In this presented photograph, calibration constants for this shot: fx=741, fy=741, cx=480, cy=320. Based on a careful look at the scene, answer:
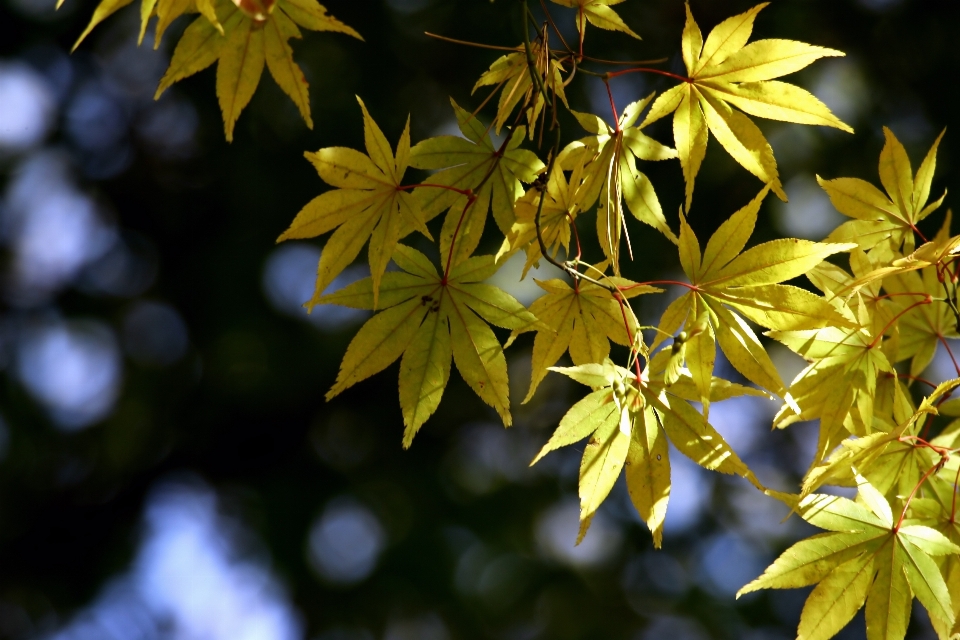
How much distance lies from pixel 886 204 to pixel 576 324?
42 cm

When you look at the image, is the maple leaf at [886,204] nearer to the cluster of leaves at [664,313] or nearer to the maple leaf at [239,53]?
the cluster of leaves at [664,313]

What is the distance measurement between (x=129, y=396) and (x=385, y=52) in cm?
146

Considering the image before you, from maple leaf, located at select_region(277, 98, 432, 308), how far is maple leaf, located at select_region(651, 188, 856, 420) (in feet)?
0.77

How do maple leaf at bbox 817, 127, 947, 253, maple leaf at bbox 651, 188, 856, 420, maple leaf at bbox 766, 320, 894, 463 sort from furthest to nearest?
maple leaf at bbox 817, 127, 947, 253 → maple leaf at bbox 766, 320, 894, 463 → maple leaf at bbox 651, 188, 856, 420

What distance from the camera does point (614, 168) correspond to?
713 mm

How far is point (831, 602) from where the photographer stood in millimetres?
671

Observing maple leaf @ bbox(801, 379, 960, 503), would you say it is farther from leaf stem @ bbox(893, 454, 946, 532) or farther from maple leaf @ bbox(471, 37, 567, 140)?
maple leaf @ bbox(471, 37, 567, 140)

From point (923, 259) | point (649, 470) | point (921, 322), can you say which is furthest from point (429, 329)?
point (921, 322)

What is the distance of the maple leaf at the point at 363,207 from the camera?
64 cm

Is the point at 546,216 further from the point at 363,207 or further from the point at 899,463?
the point at 899,463

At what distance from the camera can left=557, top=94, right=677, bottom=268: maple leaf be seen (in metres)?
0.70

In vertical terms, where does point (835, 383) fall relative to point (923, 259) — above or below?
below

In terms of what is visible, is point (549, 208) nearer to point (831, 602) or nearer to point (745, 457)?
point (831, 602)

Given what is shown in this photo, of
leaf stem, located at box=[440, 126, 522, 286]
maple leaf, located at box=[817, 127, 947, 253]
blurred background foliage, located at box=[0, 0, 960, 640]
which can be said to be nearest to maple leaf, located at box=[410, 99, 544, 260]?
leaf stem, located at box=[440, 126, 522, 286]
